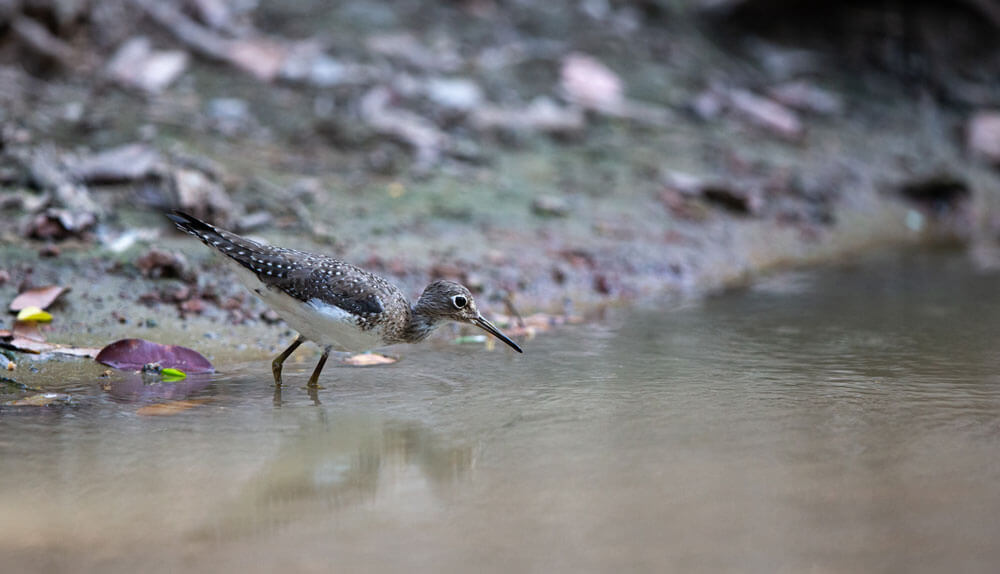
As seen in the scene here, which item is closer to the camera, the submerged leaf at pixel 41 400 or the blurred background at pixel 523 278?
the blurred background at pixel 523 278

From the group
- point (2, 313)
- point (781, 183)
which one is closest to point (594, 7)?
point (781, 183)

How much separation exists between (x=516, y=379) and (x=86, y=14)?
7.12 meters

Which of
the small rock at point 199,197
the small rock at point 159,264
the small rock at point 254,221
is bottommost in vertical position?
the small rock at point 159,264

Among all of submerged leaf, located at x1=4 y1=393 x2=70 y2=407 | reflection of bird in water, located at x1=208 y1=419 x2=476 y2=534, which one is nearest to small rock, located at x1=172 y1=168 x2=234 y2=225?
submerged leaf, located at x1=4 y1=393 x2=70 y2=407

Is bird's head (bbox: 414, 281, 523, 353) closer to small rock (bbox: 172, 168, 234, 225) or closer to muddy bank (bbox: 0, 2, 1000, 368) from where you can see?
muddy bank (bbox: 0, 2, 1000, 368)

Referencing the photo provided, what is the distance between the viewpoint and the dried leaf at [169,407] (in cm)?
521

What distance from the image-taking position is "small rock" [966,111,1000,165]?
13406 millimetres

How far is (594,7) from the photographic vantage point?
1430cm

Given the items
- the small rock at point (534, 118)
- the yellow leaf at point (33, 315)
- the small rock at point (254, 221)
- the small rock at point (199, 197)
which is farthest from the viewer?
the small rock at point (534, 118)

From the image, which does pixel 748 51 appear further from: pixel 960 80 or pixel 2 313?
pixel 2 313

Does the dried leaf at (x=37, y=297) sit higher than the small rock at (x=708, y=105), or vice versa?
the small rock at (x=708, y=105)

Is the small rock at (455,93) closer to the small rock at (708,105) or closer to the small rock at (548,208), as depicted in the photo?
the small rock at (548,208)

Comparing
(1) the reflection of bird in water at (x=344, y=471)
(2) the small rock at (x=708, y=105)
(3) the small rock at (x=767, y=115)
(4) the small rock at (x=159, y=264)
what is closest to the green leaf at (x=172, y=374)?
(4) the small rock at (x=159, y=264)

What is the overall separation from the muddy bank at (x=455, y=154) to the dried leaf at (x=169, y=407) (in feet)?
3.96
